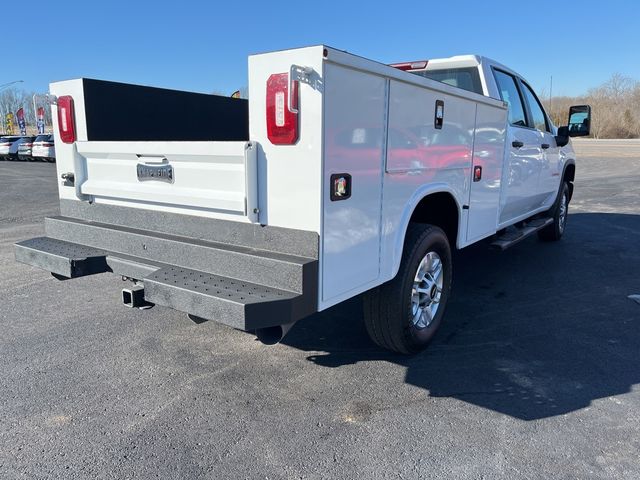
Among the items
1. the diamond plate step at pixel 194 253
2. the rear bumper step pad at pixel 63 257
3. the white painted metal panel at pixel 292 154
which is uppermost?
the white painted metal panel at pixel 292 154

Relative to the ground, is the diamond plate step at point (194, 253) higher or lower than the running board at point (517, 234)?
higher

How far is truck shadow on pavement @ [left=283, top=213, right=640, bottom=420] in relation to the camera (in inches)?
131

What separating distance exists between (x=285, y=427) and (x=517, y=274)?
13.6ft

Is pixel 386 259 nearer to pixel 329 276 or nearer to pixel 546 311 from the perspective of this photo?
pixel 329 276

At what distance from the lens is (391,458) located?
2.62 m

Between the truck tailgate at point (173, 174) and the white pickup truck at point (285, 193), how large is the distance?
11 millimetres

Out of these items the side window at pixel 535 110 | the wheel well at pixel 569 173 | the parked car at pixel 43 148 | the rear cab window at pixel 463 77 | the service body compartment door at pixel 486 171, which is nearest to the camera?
the service body compartment door at pixel 486 171

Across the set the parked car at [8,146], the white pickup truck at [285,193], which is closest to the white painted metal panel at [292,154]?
the white pickup truck at [285,193]

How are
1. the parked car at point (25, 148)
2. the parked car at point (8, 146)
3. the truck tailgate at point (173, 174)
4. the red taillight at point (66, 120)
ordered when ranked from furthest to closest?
the parked car at point (8, 146) → the parked car at point (25, 148) → the red taillight at point (66, 120) → the truck tailgate at point (173, 174)

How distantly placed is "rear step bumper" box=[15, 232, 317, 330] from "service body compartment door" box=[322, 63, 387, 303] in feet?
0.61

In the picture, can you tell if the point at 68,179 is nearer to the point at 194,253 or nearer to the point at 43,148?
the point at 194,253

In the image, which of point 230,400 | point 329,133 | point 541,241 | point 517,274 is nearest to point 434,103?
point 329,133

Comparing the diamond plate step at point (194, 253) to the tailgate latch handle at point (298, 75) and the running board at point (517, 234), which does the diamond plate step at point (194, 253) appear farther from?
the running board at point (517, 234)

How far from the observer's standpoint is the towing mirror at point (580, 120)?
639cm
